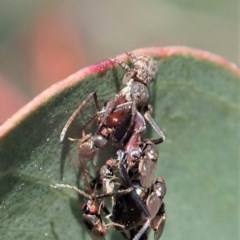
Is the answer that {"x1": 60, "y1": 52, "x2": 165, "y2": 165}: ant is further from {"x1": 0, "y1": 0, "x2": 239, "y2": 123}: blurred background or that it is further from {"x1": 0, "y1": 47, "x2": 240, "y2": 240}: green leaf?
{"x1": 0, "y1": 0, "x2": 239, "y2": 123}: blurred background

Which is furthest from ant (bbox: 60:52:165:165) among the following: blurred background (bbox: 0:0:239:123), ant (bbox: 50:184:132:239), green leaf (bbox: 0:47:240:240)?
blurred background (bbox: 0:0:239:123)

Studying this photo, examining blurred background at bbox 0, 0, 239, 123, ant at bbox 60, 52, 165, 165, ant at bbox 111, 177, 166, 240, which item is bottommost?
blurred background at bbox 0, 0, 239, 123

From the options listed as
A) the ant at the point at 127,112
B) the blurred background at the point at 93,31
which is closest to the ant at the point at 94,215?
the ant at the point at 127,112

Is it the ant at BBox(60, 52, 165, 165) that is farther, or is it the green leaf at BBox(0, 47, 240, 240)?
the ant at BBox(60, 52, 165, 165)

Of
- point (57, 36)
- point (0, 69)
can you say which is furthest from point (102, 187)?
point (57, 36)

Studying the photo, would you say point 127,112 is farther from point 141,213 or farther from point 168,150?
point 141,213

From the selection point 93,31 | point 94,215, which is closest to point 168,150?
point 94,215

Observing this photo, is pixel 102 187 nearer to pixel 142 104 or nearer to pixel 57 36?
pixel 142 104
